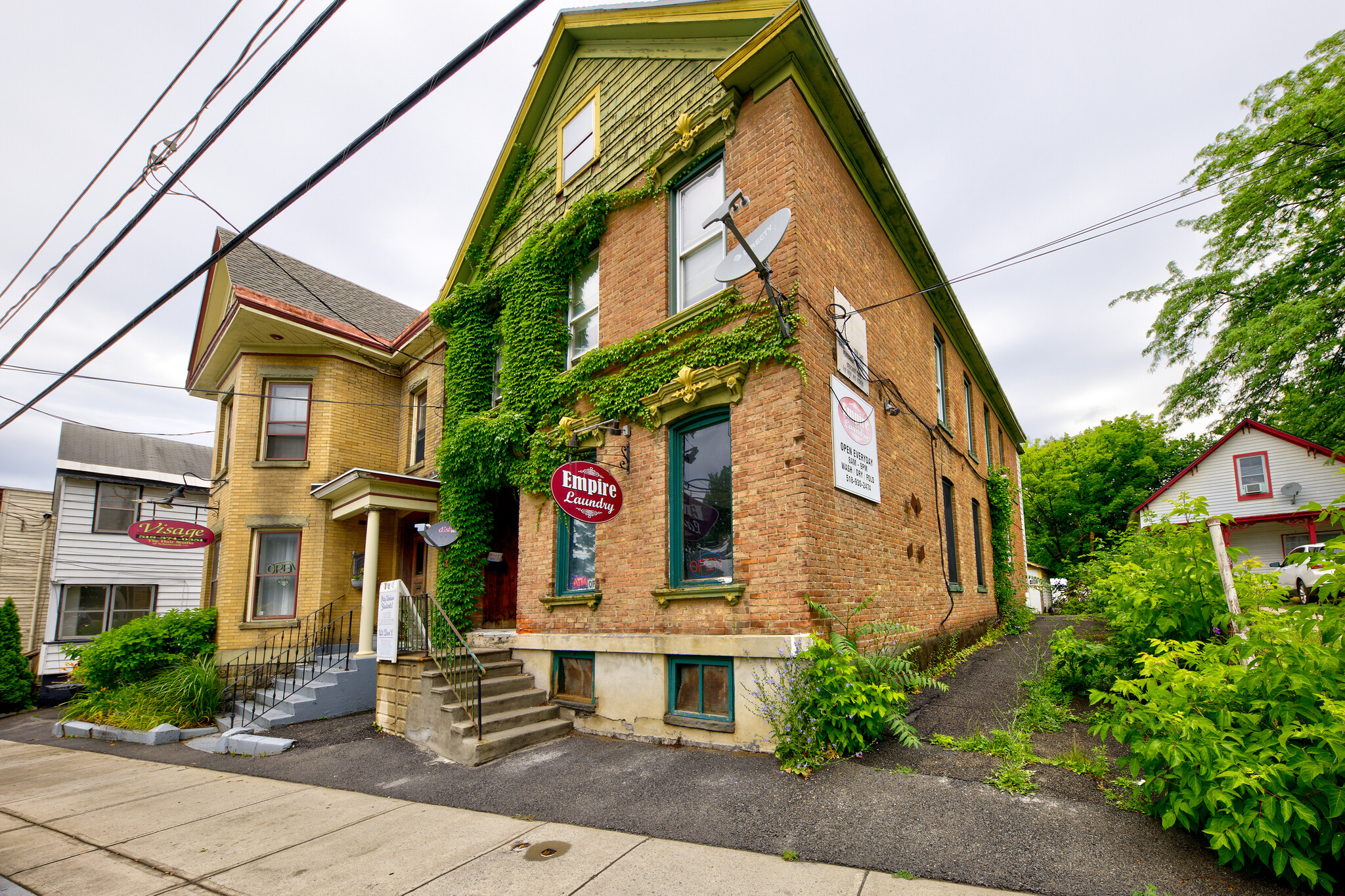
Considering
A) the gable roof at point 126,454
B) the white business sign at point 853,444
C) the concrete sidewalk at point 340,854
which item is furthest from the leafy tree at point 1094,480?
the gable roof at point 126,454

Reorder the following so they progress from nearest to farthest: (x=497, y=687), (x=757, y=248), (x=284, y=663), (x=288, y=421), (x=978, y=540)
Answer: (x=757, y=248)
(x=497, y=687)
(x=284, y=663)
(x=978, y=540)
(x=288, y=421)

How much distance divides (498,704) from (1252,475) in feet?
97.6

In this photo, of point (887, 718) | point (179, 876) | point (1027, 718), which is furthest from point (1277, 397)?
point (179, 876)

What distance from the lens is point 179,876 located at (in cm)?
478

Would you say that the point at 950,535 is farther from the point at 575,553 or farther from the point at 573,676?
the point at 573,676

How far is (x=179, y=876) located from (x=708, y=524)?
5514 mm

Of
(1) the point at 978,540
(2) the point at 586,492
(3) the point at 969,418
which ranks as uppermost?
(3) the point at 969,418

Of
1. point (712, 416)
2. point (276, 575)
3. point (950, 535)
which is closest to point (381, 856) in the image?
point (712, 416)

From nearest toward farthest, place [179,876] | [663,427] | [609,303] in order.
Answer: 1. [179,876]
2. [663,427]
3. [609,303]

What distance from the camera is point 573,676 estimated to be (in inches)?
348

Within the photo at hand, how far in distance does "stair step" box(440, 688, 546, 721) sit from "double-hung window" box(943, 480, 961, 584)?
7783 millimetres

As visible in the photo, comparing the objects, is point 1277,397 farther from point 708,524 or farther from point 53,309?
point 53,309

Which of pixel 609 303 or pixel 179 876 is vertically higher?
pixel 609 303

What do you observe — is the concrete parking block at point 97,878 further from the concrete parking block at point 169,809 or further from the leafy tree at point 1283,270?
the leafy tree at point 1283,270
